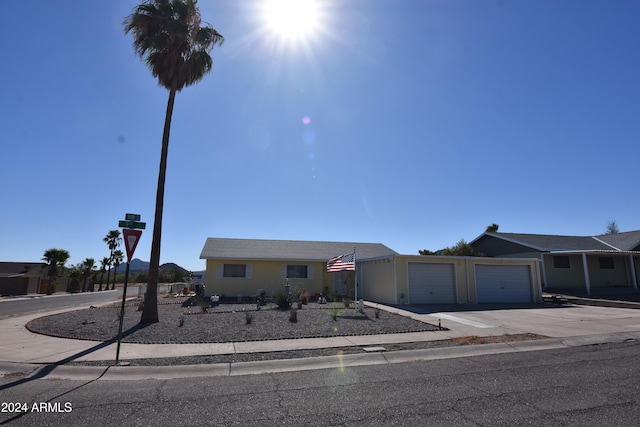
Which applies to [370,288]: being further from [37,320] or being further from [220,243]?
[37,320]

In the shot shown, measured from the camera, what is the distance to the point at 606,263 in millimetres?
28391

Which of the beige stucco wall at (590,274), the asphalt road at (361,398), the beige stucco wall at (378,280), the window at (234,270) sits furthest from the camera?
the beige stucco wall at (590,274)

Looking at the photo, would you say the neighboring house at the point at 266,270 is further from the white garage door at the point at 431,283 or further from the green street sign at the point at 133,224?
the green street sign at the point at 133,224

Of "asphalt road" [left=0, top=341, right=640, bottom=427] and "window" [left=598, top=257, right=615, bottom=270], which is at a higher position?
"window" [left=598, top=257, right=615, bottom=270]

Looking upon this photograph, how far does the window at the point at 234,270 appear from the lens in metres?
23.9

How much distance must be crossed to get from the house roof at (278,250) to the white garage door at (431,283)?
3.10m

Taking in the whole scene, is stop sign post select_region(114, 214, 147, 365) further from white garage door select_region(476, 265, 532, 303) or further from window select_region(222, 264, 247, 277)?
white garage door select_region(476, 265, 532, 303)

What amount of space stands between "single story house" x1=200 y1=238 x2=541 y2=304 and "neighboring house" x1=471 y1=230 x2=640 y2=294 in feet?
21.7

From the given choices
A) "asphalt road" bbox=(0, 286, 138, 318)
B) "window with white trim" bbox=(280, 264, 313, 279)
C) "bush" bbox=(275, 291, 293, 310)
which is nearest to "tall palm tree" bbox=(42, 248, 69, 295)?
"asphalt road" bbox=(0, 286, 138, 318)

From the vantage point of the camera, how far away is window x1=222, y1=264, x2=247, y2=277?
23.9 m

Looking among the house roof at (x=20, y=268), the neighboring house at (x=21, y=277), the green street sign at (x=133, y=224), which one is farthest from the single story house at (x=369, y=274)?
the house roof at (x=20, y=268)

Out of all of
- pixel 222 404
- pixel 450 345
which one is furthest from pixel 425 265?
pixel 222 404

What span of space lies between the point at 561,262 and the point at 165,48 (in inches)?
1167

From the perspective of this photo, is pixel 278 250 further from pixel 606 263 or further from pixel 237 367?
pixel 606 263
